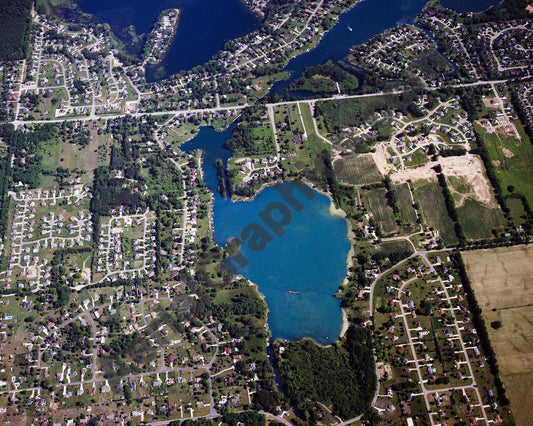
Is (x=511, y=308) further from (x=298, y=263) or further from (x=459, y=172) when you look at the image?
(x=298, y=263)

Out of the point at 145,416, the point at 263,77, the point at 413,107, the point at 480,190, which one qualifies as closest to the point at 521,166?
the point at 480,190

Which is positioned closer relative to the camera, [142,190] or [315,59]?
[142,190]

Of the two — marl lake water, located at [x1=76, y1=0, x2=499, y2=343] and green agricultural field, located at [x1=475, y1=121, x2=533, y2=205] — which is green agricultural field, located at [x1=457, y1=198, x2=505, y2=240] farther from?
marl lake water, located at [x1=76, y1=0, x2=499, y2=343]

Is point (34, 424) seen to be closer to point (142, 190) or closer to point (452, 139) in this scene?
point (142, 190)

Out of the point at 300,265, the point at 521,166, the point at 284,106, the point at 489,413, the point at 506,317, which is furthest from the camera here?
the point at 284,106

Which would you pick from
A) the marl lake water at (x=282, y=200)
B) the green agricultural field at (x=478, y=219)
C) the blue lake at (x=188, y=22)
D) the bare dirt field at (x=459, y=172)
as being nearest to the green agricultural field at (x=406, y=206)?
the bare dirt field at (x=459, y=172)

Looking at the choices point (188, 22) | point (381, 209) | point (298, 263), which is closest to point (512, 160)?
point (381, 209)

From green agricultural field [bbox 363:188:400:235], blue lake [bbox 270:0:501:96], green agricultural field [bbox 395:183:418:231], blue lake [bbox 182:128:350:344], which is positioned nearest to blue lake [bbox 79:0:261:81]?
blue lake [bbox 270:0:501:96]
